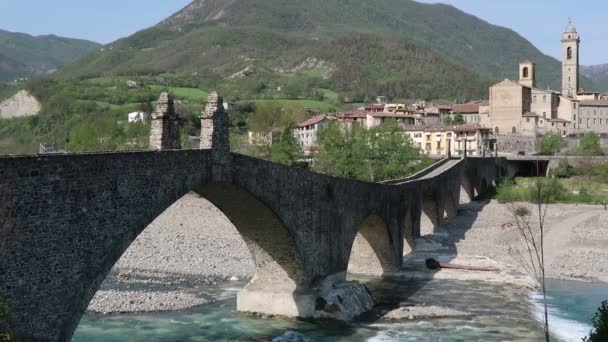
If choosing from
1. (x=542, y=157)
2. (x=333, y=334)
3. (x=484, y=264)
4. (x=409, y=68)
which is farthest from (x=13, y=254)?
(x=409, y=68)

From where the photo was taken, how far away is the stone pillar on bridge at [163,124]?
794 inches

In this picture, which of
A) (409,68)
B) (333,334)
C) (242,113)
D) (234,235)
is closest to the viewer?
(333,334)

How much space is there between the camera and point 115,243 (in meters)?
17.2

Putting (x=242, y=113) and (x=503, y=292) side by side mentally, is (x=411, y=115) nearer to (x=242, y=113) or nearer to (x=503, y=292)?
(x=242, y=113)

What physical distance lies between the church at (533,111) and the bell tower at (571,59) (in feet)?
10.5

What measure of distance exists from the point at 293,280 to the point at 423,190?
2143 centimetres

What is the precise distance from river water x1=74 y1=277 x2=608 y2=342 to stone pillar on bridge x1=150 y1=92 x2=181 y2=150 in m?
7.34

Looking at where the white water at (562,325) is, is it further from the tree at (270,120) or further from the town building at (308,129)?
the town building at (308,129)

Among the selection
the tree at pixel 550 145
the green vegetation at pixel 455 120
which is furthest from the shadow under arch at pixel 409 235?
the green vegetation at pixel 455 120

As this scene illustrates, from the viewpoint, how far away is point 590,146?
97.2 metres

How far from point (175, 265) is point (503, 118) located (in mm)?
88830

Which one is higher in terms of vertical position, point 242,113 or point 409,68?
point 409,68

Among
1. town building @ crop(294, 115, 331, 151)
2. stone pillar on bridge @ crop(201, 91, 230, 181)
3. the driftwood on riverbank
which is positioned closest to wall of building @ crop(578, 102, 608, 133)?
town building @ crop(294, 115, 331, 151)

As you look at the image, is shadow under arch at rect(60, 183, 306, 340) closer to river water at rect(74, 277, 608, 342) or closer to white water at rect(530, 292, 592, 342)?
river water at rect(74, 277, 608, 342)
